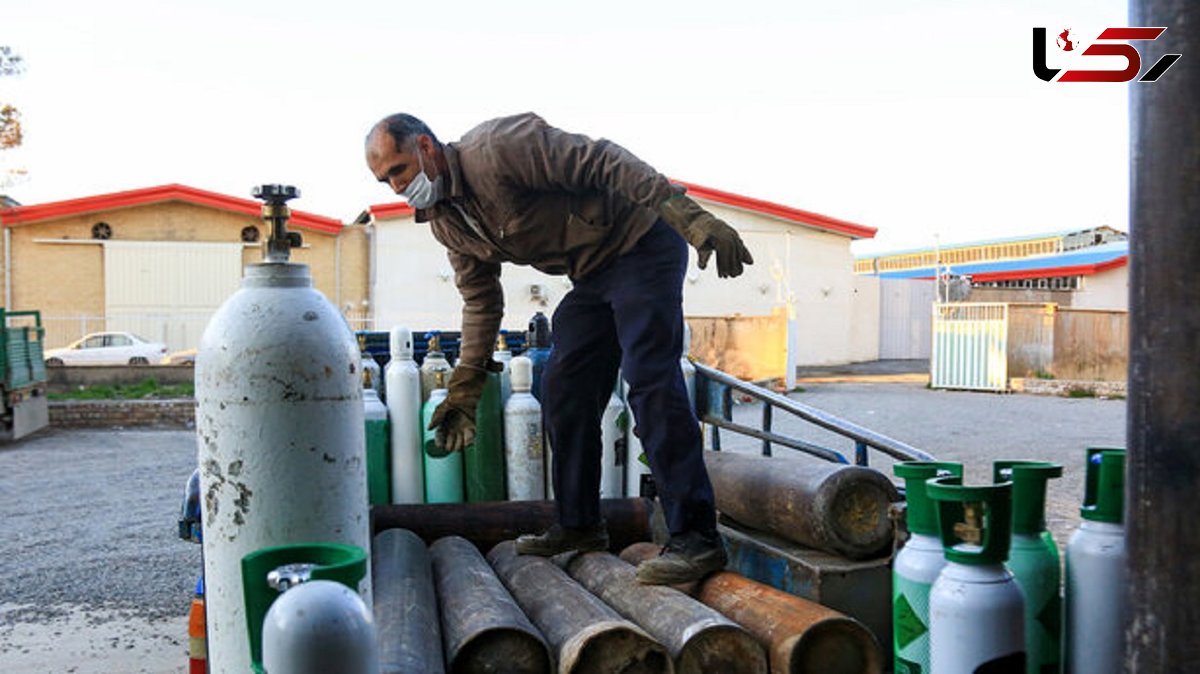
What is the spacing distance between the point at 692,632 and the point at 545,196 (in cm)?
138

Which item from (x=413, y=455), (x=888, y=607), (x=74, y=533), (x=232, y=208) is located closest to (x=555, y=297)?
(x=232, y=208)

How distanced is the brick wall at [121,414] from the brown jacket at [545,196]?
38.8 feet

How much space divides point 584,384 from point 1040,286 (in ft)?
106

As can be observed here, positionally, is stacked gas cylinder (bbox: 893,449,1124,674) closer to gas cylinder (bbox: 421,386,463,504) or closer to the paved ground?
gas cylinder (bbox: 421,386,463,504)

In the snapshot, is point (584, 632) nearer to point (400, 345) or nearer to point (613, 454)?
point (613, 454)

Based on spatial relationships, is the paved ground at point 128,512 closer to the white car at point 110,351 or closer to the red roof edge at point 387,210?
the white car at point 110,351

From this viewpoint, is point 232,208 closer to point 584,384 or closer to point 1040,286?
point 584,384

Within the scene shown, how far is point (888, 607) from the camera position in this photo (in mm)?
2520

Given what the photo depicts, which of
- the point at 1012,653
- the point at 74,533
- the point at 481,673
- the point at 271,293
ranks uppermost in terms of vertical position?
the point at 271,293

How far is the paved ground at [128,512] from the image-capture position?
4.12m

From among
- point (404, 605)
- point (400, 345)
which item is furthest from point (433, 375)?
point (404, 605)

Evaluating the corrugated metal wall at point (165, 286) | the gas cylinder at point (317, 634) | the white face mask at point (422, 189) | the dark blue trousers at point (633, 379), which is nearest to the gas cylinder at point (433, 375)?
the dark blue trousers at point (633, 379)

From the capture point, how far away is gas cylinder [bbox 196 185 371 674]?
194 centimetres

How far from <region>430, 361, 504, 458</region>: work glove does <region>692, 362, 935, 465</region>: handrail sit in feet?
3.39
